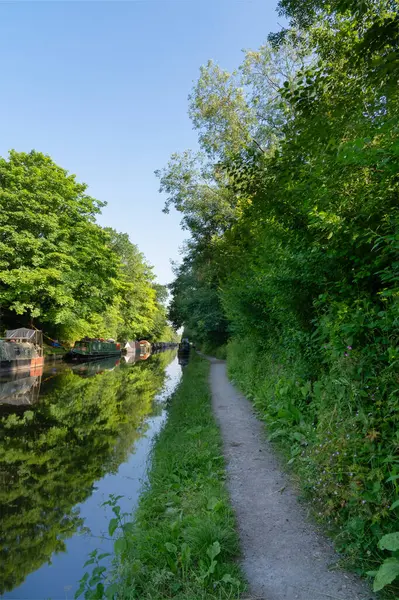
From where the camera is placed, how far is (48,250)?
2641cm

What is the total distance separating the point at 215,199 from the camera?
2159 centimetres

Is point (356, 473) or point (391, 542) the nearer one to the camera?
point (391, 542)

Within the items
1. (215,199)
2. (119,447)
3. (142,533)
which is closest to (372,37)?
(142,533)

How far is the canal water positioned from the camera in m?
4.68

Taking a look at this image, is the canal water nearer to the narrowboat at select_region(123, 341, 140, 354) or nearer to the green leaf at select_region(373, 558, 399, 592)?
the green leaf at select_region(373, 558, 399, 592)

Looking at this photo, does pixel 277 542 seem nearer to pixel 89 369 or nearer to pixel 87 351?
pixel 89 369

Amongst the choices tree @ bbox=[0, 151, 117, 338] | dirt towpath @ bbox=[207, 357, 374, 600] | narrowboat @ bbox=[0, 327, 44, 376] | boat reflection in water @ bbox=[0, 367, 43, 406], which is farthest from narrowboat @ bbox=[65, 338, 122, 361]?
dirt towpath @ bbox=[207, 357, 374, 600]

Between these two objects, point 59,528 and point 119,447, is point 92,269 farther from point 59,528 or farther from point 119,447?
point 59,528

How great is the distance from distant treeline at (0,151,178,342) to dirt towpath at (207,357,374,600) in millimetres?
22357

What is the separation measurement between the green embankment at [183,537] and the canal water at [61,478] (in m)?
0.88

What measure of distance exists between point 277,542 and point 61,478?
508 centimetres

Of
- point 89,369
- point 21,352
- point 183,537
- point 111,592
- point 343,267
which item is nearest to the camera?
point 111,592

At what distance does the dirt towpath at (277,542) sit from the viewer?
2.89 metres

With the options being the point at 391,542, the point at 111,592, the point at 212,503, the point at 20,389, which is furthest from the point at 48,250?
the point at 391,542
